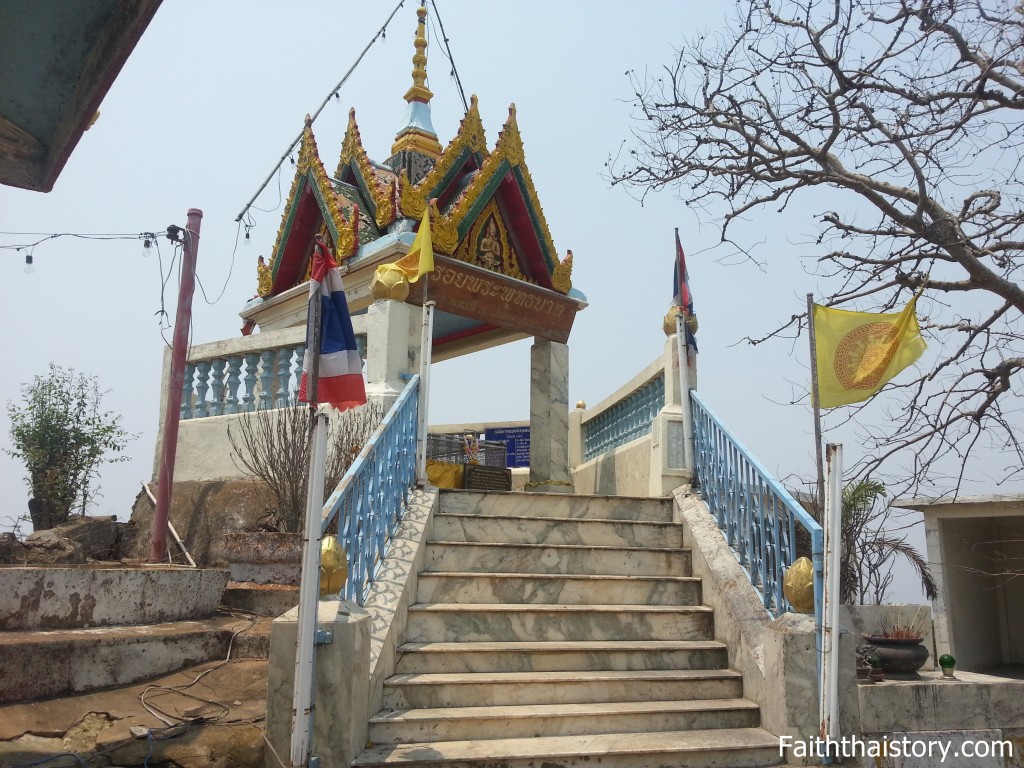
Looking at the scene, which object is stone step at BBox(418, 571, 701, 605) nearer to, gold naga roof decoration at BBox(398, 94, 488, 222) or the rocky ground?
the rocky ground

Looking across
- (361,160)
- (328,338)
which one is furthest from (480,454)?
(328,338)

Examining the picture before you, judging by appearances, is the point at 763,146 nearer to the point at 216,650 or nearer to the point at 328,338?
the point at 328,338

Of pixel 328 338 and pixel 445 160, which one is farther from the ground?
pixel 445 160

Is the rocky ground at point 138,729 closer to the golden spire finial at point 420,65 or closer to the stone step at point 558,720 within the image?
the stone step at point 558,720

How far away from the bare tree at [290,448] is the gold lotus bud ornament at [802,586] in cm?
347

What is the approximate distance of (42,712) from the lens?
4098 millimetres

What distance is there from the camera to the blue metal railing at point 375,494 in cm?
479

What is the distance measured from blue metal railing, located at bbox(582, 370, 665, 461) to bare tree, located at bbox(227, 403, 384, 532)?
2753 millimetres

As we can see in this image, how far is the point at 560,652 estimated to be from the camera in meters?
5.17

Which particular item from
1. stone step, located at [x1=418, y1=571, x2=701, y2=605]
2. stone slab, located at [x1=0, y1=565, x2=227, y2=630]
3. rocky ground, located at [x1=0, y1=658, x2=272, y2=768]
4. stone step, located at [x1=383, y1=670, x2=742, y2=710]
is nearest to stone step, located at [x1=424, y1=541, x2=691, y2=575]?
stone step, located at [x1=418, y1=571, x2=701, y2=605]

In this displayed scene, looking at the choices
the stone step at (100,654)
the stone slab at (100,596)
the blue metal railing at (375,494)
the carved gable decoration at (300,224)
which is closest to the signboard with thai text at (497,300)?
the carved gable decoration at (300,224)

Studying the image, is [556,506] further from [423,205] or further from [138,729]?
[423,205]

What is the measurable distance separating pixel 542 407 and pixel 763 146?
3847mm

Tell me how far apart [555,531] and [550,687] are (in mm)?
1671
